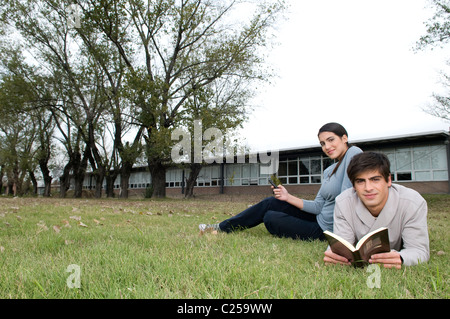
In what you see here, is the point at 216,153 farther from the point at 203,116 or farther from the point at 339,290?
the point at 339,290

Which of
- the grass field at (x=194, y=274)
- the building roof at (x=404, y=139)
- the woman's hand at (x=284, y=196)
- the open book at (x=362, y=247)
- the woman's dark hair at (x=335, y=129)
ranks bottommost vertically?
the grass field at (x=194, y=274)

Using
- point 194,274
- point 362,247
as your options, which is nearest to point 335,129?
point 362,247

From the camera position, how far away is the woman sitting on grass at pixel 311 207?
11.0 feet

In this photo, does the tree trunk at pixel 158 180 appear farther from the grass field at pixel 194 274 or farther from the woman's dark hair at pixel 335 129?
the woman's dark hair at pixel 335 129

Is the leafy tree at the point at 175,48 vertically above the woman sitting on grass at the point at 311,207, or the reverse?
the leafy tree at the point at 175,48

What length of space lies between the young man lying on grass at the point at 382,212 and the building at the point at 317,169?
10575 mm

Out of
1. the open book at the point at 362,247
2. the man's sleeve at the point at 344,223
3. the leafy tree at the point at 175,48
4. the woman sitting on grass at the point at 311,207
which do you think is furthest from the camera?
the leafy tree at the point at 175,48

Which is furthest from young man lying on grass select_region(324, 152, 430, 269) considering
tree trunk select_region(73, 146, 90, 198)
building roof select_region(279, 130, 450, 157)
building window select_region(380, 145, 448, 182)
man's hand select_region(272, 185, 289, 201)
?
tree trunk select_region(73, 146, 90, 198)

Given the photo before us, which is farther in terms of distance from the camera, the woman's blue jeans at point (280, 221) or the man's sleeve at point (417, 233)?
the woman's blue jeans at point (280, 221)

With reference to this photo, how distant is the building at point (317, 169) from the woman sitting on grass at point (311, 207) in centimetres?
903

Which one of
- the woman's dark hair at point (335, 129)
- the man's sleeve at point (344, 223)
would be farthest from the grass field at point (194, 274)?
the woman's dark hair at point (335, 129)

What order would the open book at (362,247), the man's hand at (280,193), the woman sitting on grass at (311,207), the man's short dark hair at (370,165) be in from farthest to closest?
1. the man's hand at (280,193)
2. the woman sitting on grass at (311,207)
3. the man's short dark hair at (370,165)
4. the open book at (362,247)

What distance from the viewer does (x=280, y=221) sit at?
153 inches
